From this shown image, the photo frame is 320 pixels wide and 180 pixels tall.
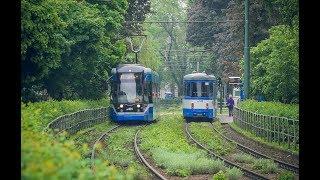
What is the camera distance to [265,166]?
16.6 m

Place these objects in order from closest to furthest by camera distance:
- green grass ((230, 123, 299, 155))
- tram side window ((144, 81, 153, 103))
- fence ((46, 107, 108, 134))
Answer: green grass ((230, 123, 299, 155)), fence ((46, 107, 108, 134)), tram side window ((144, 81, 153, 103))

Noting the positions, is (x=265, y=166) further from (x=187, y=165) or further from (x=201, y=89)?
(x=201, y=89)

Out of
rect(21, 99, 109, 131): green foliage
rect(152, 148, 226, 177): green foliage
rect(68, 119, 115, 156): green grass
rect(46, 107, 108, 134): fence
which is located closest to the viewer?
rect(152, 148, 226, 177): green foliage

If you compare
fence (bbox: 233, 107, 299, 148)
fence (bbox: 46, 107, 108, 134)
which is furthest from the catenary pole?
fence (bbox: 46, 107, 108, 134)

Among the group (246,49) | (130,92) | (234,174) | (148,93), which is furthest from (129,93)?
(234,174)

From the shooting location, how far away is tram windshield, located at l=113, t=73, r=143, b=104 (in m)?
32.0

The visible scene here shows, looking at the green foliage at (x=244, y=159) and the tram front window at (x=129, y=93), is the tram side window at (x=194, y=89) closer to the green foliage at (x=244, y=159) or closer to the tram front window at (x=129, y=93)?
the tram front window at (x=129, y=93)

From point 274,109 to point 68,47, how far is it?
11.4m

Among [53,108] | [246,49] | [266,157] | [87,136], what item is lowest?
[266,157]

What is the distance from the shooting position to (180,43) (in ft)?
301

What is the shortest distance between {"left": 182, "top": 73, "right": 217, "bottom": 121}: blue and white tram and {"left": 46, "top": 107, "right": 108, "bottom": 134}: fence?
5748 millimetres

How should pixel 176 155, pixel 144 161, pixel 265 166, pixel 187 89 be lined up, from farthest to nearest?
pixel 187 89, pixel 176 155, pixel 144 161, pixel 265 166

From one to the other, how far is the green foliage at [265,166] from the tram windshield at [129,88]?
15.6 metres

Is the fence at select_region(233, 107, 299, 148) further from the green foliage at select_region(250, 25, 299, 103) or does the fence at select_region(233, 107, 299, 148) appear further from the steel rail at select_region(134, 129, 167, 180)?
the steel rail at select_region(134, 129, 167, 180)
